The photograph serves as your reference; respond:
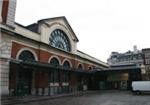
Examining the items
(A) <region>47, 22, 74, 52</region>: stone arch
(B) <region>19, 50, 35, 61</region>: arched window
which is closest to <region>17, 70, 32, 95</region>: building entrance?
(B) <region>19, 50, 35, 61</region>: arched window

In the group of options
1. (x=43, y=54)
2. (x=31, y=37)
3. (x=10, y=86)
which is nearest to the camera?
(x=10, y=86)

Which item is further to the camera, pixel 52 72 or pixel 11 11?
pixel 52 72

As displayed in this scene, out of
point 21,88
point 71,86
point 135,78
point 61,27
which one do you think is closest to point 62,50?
point 61,27

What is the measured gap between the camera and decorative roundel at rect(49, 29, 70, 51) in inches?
1203

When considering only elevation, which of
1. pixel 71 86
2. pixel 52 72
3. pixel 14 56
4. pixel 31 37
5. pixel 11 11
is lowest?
pixel 71 86

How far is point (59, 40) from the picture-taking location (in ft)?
106

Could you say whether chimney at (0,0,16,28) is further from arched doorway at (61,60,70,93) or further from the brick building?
arched doorway at (61,60,70,93)

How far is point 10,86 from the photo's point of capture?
69.3 feet

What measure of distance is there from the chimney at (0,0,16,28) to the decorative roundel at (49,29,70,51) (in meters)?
9.27

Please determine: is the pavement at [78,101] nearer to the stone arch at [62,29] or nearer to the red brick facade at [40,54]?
the red brick facade at [40,54]

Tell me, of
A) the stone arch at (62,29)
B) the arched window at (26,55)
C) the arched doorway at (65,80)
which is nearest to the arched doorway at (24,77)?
the arched window at (26,55)

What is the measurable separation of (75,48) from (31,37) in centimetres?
1288

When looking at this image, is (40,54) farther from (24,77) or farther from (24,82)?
(24,82)

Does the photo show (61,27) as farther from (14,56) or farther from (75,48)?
(14,56)
